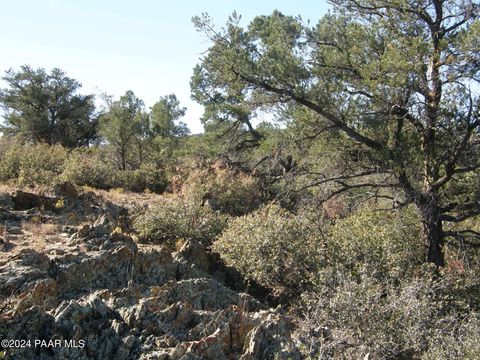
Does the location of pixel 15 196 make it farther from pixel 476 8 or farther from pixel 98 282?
pixel 476 8

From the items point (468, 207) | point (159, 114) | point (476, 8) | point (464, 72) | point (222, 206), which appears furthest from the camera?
point (159, 114)

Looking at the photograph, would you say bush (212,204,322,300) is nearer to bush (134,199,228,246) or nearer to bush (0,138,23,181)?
bush (134,199,228,246)

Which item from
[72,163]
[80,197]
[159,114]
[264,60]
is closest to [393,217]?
[264,60]

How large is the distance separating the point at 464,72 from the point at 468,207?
9.86ft

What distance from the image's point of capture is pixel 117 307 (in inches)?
247

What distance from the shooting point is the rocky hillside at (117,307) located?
5633 millimetres

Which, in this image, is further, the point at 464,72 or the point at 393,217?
the point at 393,217

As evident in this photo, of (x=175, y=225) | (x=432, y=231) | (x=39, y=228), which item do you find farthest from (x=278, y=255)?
(x=39, y=228)

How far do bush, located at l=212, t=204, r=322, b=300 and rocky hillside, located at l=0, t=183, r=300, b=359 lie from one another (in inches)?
44.5

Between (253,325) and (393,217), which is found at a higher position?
(393,217)

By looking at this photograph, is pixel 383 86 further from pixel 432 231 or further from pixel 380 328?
pixel 380 328

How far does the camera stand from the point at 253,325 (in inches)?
245

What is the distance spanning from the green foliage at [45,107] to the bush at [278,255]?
75.5ft

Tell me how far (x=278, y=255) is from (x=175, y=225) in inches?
118
